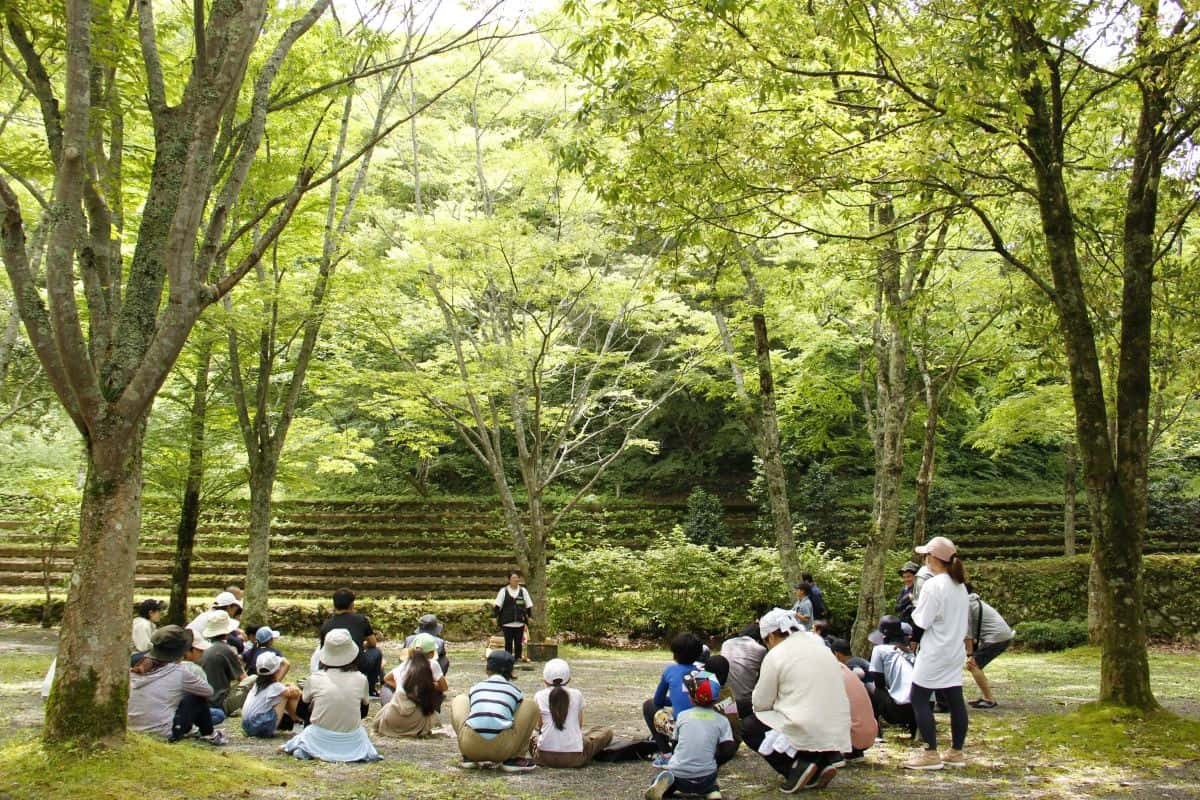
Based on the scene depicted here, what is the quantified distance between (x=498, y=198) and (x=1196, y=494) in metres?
17.0

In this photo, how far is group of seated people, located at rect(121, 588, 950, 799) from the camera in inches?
202

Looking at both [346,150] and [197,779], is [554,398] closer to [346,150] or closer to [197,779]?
[346,150]

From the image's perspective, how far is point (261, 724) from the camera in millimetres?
6867

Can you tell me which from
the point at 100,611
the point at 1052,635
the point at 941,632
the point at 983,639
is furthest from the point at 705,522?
the point at 100,611

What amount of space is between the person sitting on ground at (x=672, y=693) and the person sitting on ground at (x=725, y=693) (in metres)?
0.11

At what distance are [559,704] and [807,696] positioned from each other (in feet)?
6.00

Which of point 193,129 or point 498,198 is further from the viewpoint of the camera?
point 498,198

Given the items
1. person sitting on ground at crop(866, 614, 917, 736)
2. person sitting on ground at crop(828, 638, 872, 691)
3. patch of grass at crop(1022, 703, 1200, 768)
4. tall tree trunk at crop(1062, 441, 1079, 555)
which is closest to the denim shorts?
person sitting on ground at crop(828, 638, 872, 691)

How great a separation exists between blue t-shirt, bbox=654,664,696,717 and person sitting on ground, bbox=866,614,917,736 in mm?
1890

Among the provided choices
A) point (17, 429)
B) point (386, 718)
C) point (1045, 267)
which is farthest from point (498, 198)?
point (17, 429)

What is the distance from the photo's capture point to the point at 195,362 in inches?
516

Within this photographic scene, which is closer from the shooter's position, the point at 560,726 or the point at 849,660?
the point at 560,726

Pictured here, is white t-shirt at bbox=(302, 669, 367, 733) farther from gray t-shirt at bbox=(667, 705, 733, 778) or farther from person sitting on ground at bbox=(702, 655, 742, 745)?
person sitting on ground at bbox=(702, 655, 742, 745)

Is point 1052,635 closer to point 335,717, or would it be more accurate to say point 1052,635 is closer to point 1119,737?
point 1119,737
